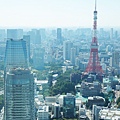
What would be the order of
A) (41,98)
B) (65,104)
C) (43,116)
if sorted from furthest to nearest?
(41,98), (65,104), (43,116)

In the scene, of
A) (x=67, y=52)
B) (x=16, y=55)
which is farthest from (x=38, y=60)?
(x=16, y=55)

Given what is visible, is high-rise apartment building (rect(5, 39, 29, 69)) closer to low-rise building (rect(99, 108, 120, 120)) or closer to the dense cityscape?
the dense cityscape

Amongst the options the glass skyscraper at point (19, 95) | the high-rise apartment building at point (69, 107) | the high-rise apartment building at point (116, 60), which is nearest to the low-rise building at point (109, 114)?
the high-rise apartment building at point (69, 107)

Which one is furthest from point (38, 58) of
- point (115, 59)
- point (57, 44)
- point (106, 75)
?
point (57, 44)

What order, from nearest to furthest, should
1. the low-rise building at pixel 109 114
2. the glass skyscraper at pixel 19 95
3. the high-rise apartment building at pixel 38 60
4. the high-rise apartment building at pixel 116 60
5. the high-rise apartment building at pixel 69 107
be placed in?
the glass skyscraper at pixel 19 95, the low-rise building at pixel 109 114, the high-rise apartment building at pixel 69 107, the high-rise apartment building at pixel 38 60, the high-rise apartment building at pixel 116 60

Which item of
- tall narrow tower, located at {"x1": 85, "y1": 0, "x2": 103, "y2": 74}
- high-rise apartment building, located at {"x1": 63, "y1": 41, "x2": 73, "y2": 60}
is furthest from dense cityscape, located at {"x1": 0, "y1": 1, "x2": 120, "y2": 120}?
high-rise apartment building, located at {"x1": 63, "y1": 41, "x2": 73, "y2": 60}

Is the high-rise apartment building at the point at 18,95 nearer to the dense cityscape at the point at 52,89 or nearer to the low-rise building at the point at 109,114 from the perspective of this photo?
the dense cityscape at the point at 52,89

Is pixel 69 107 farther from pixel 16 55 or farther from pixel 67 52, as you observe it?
pixel 67 52

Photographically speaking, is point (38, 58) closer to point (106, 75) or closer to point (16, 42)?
point (106, 75)
